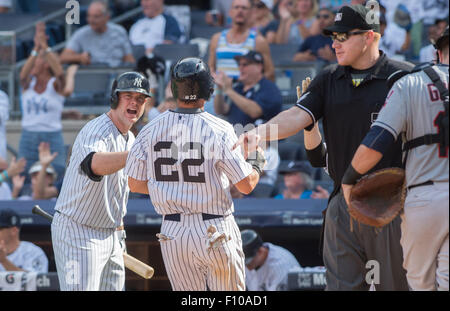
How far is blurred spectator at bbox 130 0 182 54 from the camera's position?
35.7 ft

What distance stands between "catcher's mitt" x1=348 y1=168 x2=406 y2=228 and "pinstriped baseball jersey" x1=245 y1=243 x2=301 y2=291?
9.69 feet

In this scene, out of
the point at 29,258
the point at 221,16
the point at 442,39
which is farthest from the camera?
the point at 221,16

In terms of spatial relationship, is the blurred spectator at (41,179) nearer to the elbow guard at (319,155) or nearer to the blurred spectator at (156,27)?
the blurred spectator at (156,27)

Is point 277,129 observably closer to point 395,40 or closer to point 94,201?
point 94,201

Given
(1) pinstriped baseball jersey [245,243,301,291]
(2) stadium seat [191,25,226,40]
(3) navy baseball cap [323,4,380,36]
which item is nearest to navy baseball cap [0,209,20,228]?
(1) pinstriped baseball jersey [245,243,301,291]

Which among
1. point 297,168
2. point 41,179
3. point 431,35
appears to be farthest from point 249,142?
point 431,35

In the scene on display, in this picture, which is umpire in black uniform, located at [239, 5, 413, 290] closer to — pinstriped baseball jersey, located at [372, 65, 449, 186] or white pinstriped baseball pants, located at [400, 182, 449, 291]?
white pinstriped baseball pants, located at [400, 182, 449, 291]

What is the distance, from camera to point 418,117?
4215 mm

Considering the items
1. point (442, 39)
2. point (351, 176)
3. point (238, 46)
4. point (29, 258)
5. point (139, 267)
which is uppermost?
point (238, 46)

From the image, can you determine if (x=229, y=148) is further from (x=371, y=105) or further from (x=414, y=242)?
(x=414, y=242)

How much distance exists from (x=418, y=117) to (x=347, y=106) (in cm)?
72

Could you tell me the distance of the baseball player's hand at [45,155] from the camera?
887 cm
